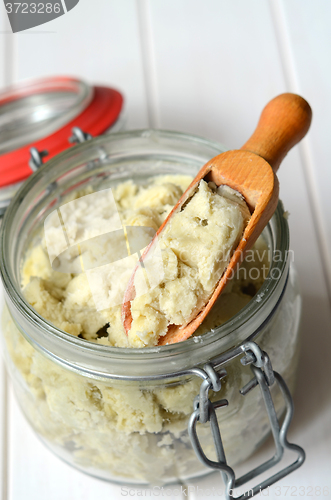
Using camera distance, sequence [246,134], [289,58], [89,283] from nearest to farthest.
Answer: [89,283]
[246,134]
[289,58]

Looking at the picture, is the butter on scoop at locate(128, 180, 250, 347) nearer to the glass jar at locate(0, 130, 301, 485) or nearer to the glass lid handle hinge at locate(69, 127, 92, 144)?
the glass jar at locate(0, 130, 301, 485)

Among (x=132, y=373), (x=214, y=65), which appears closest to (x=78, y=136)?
(x=132, y=373)

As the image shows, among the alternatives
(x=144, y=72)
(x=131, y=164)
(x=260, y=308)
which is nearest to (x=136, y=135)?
(x=131, y=164)

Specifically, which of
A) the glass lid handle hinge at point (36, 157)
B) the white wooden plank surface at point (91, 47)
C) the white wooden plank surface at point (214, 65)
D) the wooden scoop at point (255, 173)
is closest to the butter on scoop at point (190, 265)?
the wooden scoop at point (255, 173)

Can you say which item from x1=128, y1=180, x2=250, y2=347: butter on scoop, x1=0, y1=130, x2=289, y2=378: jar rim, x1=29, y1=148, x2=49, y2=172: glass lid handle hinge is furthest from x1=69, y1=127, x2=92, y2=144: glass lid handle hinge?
x1=128, y1=180, x2=250, y2=347: butter on scoop

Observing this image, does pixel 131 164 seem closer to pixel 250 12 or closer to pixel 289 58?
pixel 289 58
